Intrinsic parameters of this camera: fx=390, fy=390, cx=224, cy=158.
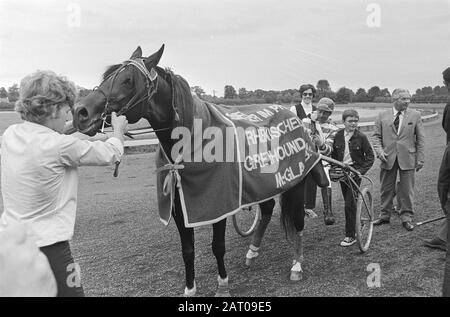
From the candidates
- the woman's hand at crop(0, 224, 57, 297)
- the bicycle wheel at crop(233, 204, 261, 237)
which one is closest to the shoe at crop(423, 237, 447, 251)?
the bicycle wheel at crop(233, 204, 261, 237)

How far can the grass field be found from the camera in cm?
350

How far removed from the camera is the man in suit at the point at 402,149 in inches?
205

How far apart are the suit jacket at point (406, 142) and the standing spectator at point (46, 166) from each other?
14.3 feet

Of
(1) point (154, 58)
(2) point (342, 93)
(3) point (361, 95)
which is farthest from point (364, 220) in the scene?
(3) point (361, 95)

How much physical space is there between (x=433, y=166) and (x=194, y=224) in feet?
27.5

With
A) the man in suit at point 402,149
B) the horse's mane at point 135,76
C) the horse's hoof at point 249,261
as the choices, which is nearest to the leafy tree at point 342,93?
the man in suit at point 402,149

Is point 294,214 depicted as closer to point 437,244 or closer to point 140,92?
point 437,244

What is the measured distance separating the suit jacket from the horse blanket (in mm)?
2290

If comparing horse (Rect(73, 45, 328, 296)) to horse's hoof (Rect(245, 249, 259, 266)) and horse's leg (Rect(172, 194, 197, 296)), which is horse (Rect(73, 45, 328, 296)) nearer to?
horse's leg (Rect(172, 194, 197, 296))

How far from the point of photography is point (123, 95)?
2725mm

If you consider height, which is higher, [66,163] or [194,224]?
[66,163]

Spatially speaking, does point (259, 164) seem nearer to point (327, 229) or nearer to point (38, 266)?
point (327, 229)
